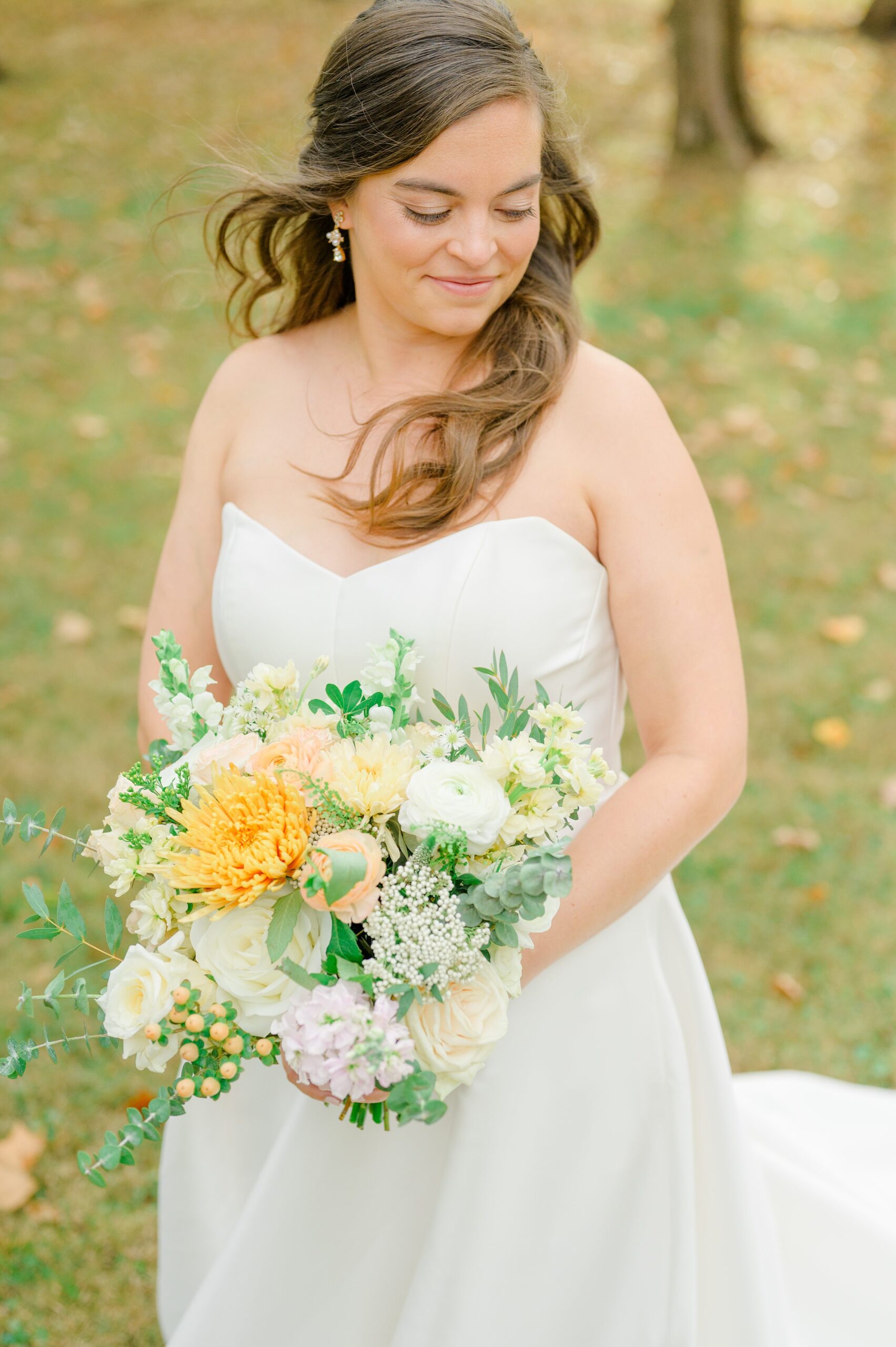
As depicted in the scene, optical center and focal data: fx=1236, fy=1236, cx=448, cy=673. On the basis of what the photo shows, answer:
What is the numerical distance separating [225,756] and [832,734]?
3668 mm

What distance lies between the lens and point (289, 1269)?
7.74ft

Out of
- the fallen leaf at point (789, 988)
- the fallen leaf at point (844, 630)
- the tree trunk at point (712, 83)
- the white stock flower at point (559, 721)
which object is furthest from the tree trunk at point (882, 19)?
the white stock flower at point (559, 721)

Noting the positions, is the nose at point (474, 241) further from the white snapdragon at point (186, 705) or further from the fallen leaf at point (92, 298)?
the fallen leaf at point (92, 298)

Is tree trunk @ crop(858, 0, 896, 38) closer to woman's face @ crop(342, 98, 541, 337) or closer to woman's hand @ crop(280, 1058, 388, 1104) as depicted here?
woman's face @ crop(342, 98, 541, 337)

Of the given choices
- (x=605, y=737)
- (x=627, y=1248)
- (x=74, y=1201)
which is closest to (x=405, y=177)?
(x=605, y=737)

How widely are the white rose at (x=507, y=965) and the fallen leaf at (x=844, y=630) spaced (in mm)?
4062

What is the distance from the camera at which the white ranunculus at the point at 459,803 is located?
157 cm

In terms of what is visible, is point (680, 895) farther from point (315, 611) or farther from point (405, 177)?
point (405, 177)

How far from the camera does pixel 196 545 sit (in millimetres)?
2646

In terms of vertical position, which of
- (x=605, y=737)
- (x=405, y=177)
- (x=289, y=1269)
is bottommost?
(x=289, y=1269)

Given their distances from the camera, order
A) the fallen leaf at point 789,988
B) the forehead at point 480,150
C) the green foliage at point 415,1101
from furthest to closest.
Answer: the fallen leaf at point 789,988 → the forehead at point 480,150 → the green foliage at point 415,1101

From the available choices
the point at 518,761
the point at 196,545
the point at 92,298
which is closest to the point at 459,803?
the point at 518,761

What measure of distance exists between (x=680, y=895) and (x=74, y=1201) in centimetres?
211

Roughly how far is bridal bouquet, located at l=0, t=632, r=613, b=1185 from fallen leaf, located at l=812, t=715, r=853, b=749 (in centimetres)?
339
